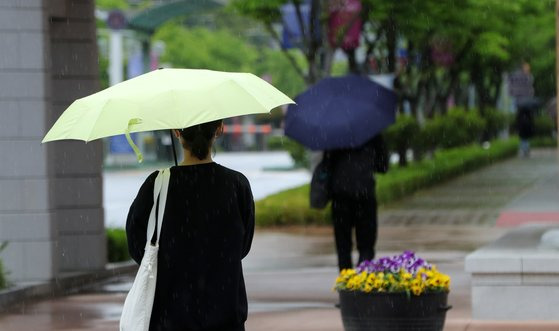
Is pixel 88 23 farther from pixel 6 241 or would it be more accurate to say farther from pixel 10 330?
pixel 10 330

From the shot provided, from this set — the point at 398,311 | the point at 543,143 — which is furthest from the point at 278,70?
the point at 398,311

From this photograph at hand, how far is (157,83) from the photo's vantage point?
5992 mm

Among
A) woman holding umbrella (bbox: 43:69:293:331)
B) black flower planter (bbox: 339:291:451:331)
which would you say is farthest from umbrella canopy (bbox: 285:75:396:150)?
woman holding umbrella (bbox: 43:69:293:331)

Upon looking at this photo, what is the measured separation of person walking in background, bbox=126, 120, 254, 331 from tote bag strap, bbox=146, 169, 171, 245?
2 centimetres

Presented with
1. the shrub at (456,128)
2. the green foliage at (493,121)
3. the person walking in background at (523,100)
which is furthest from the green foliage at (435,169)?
the green foliage at (493,121)

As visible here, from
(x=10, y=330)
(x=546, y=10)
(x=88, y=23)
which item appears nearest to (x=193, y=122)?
(x=10, y=330)

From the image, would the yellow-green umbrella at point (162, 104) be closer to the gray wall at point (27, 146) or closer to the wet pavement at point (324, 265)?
the wet pavement at point (324, 265)

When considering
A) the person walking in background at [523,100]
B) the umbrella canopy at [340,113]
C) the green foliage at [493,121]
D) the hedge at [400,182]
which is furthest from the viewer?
the green foliage at [493,121]

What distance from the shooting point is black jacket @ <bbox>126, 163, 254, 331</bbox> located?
5793 mm

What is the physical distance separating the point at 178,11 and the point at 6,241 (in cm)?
2981

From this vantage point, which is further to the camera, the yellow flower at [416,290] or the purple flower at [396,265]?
the purple flower at [396,265]

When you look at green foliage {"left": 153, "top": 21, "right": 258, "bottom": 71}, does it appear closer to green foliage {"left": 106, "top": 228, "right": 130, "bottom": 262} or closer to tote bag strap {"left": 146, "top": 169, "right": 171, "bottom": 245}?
green foliage {"left": 106, "top": 228, "right": 130, "bottom": 262}

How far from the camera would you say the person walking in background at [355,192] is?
12891 mm

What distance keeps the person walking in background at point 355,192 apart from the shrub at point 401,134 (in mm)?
18695
